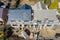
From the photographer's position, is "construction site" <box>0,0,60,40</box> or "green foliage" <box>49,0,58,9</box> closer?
"construction site" <box>0,0,60,40</box>

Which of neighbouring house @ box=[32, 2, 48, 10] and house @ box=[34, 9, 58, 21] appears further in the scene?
neighbouring house @ box=[32, 2, 48, 10]

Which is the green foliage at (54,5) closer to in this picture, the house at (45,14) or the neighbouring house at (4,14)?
the house at (45,14)

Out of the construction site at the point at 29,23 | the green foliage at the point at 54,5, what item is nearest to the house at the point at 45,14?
the construction site at the point at 29,23

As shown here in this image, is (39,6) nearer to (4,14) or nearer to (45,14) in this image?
(45,14)

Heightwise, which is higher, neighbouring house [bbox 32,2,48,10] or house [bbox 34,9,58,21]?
neighbouring house [bbox 32,2,48,10]

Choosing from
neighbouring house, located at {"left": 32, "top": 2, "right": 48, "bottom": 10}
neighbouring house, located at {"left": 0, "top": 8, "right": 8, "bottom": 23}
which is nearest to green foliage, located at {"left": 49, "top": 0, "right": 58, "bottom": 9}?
neighbouring house, located at {"left": 32, "top": 2, "right": 48, "bottom": 10}

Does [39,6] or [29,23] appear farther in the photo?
[39,6]

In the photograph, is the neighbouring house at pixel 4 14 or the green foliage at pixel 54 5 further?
the green foliage at pixel 54 5

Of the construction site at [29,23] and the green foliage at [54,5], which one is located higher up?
the green foliage at [54,5]

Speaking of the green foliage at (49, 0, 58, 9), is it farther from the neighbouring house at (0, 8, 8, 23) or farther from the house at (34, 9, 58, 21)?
the neighbouring house at (0, 8, 8, 23)

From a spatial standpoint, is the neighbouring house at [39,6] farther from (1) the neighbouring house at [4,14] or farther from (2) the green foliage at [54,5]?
(1) the neighbouring house at [4,14]

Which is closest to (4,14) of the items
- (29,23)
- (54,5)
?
(29,23)

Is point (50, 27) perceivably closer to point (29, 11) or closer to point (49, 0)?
point (29, 11)
